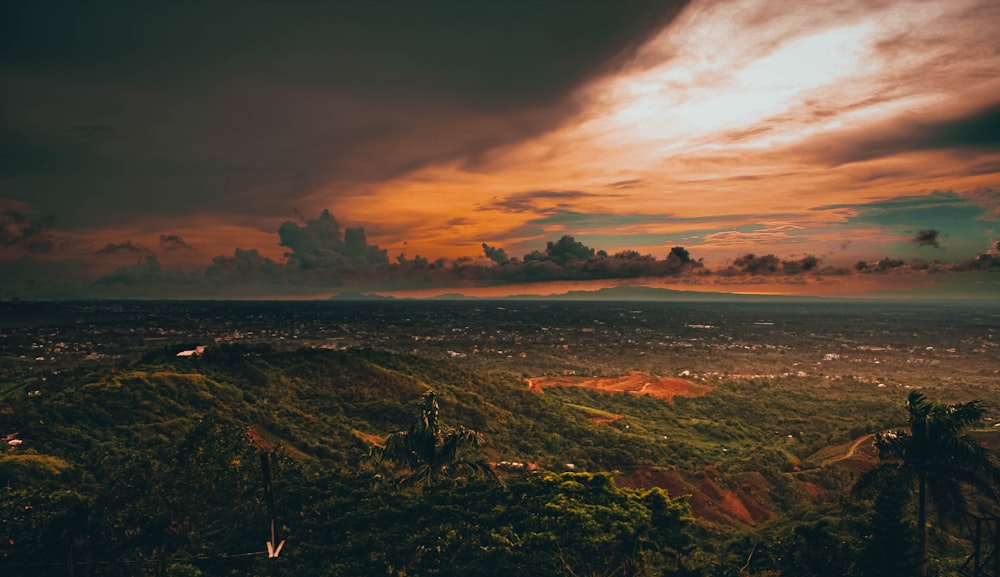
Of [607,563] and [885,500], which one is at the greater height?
[885,500]

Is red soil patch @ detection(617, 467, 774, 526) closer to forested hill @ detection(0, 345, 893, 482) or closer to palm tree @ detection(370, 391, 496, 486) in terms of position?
forested hill @ detection(0, 345, 893, 482)

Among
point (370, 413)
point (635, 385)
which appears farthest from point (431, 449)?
point (635, 385)

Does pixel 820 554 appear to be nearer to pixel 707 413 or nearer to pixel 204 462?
pixel 204 462

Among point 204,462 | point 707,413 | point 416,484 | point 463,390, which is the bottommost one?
point 707,413

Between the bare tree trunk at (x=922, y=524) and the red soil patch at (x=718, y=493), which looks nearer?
the bare tree trunk at (x=922, y=524)

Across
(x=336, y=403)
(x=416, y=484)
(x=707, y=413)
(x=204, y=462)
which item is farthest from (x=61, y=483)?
(x=707, y=413)

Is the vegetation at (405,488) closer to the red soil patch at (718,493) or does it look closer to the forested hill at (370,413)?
the red soil patch at (718,493)

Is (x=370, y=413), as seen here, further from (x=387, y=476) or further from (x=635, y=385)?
(x=635, y=385)

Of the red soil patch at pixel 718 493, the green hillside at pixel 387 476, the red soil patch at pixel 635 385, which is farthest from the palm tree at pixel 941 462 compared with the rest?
the red soil patch at pixel 635 385
